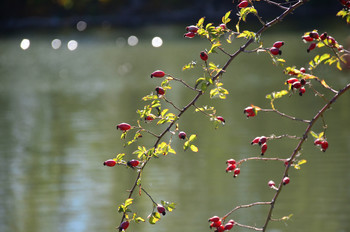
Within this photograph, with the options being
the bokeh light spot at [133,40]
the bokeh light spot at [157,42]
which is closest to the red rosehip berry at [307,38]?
the bokeh light spot at [157,42]

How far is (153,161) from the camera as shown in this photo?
39.5 ft

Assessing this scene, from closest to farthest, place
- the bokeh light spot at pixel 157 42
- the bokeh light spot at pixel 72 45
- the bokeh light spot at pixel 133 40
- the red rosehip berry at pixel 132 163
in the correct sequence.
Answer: the red rosehip berry at pixel 132 163 → the bokeh light spot at pixel 157 42 → the bokeh light spot at pixel 133 40 → the bokeh light spot at pixel 72 45

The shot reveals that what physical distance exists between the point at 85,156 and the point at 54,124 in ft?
12.2

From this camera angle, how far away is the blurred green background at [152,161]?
8.94 m

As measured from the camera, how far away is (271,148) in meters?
12.4

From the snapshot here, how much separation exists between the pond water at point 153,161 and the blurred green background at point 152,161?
0.06 ft

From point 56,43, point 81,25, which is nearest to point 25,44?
point 56,43

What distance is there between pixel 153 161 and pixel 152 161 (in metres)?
0.02

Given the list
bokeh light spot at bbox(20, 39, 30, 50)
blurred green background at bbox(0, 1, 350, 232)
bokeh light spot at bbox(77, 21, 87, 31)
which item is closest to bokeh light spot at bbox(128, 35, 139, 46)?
bokeh light spot at bbox(20, 39, 30, 50)

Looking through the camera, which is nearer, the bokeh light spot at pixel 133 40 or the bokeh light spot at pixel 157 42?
the bokeh light spot at pixel 157 42

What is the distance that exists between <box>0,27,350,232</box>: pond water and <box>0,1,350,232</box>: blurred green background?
2 centimetres

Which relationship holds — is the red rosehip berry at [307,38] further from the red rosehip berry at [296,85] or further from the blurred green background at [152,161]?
the blurred green background at [152,161]

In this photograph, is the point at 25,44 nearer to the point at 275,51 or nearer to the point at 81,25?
the point at 81,25

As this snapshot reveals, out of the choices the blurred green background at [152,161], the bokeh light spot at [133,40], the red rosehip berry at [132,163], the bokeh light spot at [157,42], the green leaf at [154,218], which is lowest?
the green leaf at [154,218]
